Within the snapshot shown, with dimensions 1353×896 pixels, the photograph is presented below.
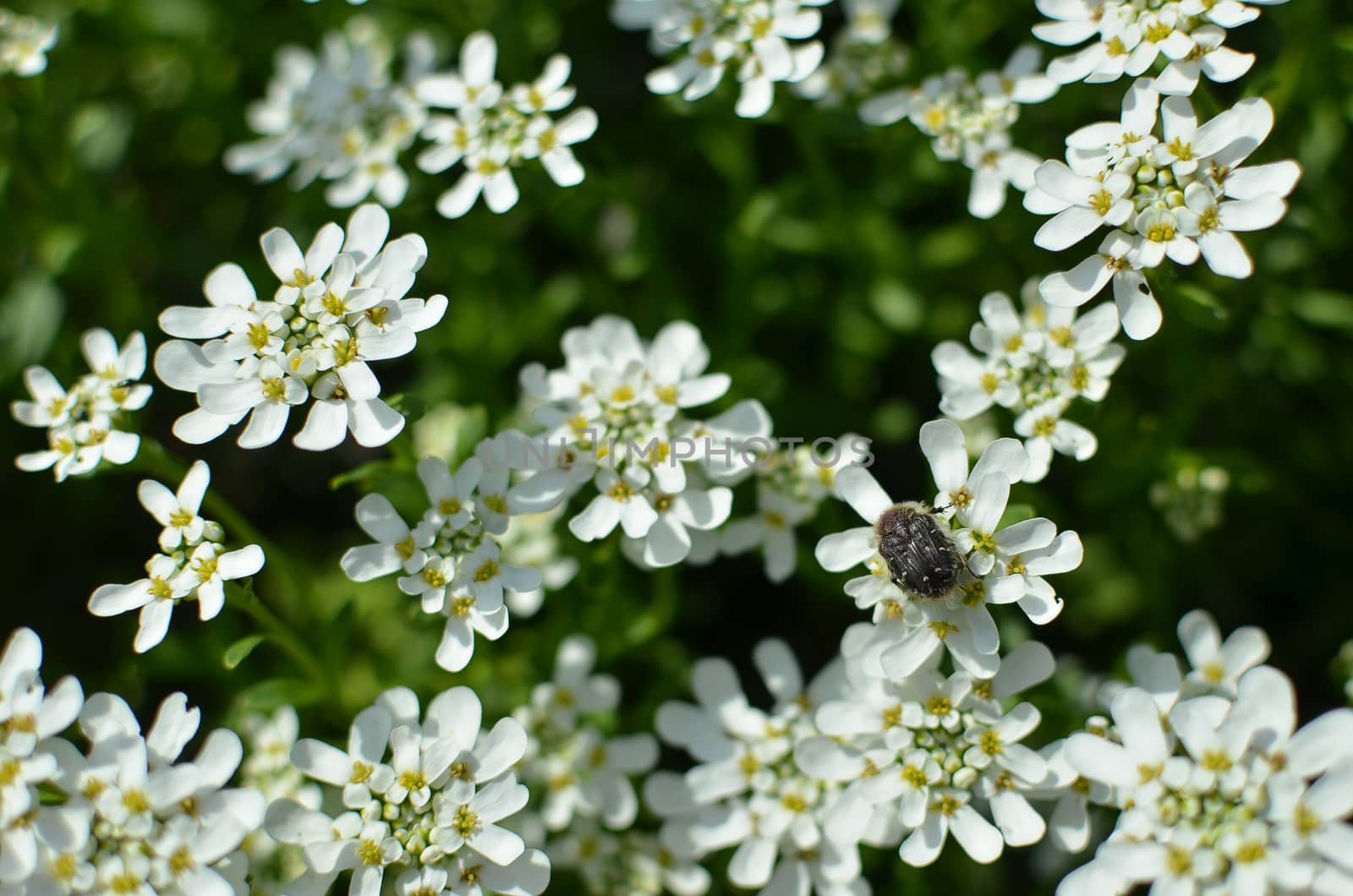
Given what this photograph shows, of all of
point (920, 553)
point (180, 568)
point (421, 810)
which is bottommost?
point (421, 810)

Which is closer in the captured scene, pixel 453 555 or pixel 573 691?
pixel 453 555

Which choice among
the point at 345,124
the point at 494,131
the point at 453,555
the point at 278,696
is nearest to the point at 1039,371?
the point at 453,555

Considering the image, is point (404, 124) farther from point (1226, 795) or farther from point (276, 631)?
point (1226, 795)

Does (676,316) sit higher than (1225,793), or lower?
lower

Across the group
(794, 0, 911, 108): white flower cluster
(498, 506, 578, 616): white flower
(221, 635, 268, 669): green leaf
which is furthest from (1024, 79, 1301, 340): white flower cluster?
(221, 635, 268, 669): green leaf

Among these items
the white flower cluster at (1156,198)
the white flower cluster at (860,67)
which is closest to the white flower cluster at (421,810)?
the white flower cluster at (1156,198)

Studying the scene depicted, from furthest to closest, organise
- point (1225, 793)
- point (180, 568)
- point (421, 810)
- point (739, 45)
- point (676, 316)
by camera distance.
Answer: point (676, 316) → point (739, 45) → point (180, 568) → point (421, 810) → point (1225, 793)

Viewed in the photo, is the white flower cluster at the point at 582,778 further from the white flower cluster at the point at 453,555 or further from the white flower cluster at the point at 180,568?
the white flower cluster at the point at 180,568
